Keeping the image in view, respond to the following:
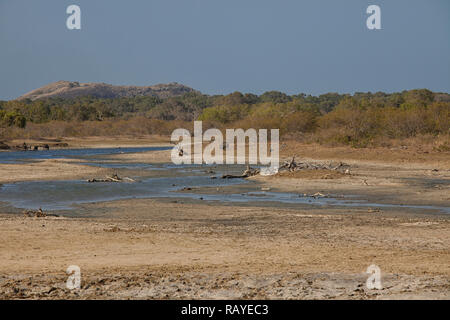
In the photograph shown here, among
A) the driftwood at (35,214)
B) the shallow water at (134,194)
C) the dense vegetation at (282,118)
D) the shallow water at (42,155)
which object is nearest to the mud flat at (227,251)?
the driftwood at (35,214)

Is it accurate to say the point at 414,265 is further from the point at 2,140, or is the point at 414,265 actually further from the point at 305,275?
the point at 2,140

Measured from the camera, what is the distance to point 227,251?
11938 millimetres

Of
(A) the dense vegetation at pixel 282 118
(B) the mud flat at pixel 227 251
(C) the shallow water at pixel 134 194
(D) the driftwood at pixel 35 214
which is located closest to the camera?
(B) the mud flat at pixel 227 251

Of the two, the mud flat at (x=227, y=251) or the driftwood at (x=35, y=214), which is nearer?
the mud flat at (x=227, y=251)

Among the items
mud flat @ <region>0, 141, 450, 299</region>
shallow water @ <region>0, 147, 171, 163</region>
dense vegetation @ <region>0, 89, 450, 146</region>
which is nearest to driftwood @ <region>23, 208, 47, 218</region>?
mud flat @ <region>0, 141, 450, 299</region>

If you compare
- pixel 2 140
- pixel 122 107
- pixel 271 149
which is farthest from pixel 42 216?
pixel 122 107

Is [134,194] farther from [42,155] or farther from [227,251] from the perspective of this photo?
[42,155]

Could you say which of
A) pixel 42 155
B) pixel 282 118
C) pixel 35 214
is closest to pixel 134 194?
pixel 35 214

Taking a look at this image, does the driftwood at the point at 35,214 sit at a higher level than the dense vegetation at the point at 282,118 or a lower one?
lower

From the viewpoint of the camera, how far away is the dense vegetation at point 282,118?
51.5 meters

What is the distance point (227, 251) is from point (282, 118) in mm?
56131

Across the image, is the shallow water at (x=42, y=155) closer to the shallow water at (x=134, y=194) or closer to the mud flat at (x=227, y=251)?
the shallow water at (x=134, y=194)

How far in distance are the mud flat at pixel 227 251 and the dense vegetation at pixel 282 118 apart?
3002cm
